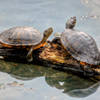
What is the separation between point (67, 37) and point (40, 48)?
0.40 metres

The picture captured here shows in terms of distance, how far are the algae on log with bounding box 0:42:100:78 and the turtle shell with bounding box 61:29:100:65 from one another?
0.11 meters

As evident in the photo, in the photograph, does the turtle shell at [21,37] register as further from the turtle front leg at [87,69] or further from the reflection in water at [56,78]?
the turtle front leg at [87,69]

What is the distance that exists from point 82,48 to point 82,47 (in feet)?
0.04

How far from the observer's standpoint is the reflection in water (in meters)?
3.48

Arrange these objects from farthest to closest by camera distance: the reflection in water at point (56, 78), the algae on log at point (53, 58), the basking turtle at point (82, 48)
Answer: the algae on log at point (53, 58) → the basking turtle at point (82, 48) → the reflection in water at point (56, 78)

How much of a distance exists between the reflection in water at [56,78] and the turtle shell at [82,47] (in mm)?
252

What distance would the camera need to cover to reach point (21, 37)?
12.9ft

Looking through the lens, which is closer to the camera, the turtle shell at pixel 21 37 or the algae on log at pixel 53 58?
the algae on log at pixel 53 58

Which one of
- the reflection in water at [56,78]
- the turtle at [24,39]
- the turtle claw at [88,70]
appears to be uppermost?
the turtle at [24,39]

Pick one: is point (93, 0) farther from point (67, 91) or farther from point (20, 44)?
point (67, 91)

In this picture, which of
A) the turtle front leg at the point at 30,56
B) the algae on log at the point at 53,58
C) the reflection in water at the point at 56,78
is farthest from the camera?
the turtle front leg at the point at 30,56

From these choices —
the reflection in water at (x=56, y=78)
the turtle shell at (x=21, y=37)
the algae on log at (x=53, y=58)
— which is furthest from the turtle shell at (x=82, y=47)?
the turtle shell at (x=21, y=37)

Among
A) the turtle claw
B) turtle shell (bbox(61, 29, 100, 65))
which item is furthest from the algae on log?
turtle shell (bbox(61, 29, 100, 65))

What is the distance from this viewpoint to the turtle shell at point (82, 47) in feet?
12.0
